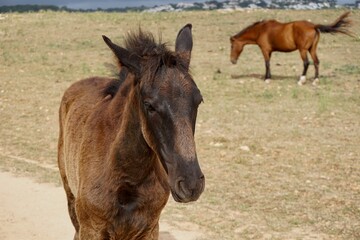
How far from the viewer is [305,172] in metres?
7.62

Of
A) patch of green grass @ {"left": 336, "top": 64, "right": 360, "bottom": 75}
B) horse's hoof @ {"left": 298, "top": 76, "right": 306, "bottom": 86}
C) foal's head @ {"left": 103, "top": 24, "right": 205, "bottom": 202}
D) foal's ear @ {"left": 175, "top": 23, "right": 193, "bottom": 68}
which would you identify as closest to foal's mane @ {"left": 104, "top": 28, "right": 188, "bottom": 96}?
foal's head @ {"left": 103, "top": 24, "right": 205, "bottom": 202}

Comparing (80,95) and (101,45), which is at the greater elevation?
(80,95)

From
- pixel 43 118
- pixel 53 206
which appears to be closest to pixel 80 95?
pixel 53 206

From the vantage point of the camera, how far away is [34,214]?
6379 millimetres

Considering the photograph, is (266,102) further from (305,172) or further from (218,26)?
(218,26)

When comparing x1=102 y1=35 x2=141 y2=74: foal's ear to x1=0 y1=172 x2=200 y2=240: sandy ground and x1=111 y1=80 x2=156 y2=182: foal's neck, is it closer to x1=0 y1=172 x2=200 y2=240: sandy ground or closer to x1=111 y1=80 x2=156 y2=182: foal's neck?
x1=111 y1=80 x2=156 y2=182: foal's neck

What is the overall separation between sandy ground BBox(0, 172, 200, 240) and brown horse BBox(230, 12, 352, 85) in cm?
948

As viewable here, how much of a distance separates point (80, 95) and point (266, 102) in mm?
8114

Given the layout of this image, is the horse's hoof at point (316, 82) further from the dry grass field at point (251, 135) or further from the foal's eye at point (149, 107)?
the foal's eye at point (149, 107)

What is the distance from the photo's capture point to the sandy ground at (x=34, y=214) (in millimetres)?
5828

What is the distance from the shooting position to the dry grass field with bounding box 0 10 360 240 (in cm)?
612

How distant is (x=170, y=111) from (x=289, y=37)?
45.6ft

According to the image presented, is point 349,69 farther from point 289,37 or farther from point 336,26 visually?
point 289,37

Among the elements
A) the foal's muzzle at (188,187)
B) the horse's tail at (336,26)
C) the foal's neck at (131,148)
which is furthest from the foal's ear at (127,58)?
the horse's tail at (336,26)
